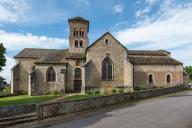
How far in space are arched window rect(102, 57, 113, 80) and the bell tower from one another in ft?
22.8

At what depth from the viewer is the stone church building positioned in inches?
1412

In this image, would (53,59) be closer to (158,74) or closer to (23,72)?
(23,72)

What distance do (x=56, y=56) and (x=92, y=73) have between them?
7781 mm

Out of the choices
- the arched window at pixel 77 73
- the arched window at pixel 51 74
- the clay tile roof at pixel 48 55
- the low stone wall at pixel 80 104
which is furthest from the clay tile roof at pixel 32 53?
the low stone wall at pixel 80 104

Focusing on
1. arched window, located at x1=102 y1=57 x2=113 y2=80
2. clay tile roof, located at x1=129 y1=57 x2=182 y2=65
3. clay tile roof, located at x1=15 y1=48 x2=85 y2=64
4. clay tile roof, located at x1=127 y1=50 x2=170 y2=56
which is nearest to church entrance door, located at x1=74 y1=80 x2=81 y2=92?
clay tile roof, located at x1=15 y1=48 x2=85 y2=64

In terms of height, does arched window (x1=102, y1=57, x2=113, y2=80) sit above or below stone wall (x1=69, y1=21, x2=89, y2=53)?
below

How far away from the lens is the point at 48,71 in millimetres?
36812

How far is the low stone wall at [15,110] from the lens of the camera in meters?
13.4

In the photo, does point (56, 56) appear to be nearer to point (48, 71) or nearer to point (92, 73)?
point (48, 71)

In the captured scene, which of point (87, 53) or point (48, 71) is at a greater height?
point (87, 53)

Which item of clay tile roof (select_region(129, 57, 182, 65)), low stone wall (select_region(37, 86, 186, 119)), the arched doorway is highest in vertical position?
clay tile roof (select_region(129, 57, 182, 65))

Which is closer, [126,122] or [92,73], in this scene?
[126,122]

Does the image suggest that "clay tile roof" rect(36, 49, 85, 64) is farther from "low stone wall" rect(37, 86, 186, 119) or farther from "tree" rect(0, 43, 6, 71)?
"low stone wall" rect(37, 86, 186, 119)

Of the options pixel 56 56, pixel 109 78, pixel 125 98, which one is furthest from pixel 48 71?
pixel 125 98
